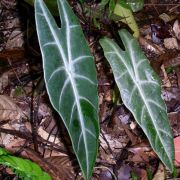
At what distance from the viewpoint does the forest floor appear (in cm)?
193

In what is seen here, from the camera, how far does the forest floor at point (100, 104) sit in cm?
193

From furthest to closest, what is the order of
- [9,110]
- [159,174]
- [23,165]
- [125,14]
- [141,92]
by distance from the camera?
[125,14] < [9,110] < [159,174] < [141,92] < [23,165]

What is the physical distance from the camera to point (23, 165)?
4.21 ft

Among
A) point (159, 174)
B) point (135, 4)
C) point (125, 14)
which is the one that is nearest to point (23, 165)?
point (159, 174)

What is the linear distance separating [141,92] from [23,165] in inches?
20.6

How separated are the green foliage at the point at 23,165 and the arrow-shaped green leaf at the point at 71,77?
0.16 meters

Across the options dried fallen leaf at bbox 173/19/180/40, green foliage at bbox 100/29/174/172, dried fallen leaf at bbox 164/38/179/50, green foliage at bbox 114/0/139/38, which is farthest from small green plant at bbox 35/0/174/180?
dried fallen leaf at bbox 173/19/180/40

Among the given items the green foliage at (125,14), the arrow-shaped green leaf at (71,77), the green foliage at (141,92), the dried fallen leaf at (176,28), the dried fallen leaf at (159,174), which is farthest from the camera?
the dried fallen leaf at (176,28)

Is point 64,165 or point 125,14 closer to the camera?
point 64,165

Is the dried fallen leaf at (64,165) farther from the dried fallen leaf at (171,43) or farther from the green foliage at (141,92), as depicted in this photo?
the dried fallen leaf at (171,43)

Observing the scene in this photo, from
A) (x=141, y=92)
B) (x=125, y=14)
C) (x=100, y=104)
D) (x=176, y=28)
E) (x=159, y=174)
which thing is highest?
(x=125, y=14)

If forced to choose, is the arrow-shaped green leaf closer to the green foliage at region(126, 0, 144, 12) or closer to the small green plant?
the small green plant

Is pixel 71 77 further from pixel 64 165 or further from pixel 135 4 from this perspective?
pixel 135 4

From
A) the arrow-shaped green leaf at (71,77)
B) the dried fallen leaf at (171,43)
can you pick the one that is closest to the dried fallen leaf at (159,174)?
the arrow-shaped green leaf at (71,77)
